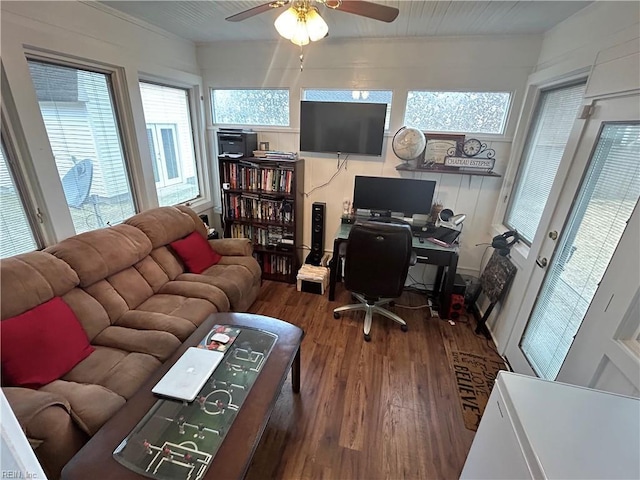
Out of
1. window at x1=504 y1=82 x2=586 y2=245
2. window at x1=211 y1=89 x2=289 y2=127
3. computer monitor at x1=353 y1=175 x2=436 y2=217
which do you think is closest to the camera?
window at x1=504 y1=82 x2=586 y2=245

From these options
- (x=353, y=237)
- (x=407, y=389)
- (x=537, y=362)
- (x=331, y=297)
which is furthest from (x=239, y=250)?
(x=537, y=362)

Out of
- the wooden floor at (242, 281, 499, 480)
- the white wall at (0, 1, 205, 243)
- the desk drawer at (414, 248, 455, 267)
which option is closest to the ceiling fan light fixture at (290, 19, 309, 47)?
the white wall at (0, 1, 205, 243)

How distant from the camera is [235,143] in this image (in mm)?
3002

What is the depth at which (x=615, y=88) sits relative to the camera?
1444 mm

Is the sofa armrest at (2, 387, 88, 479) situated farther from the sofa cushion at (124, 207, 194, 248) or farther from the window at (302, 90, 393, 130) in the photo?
the window at (302, 90, 393, 130)

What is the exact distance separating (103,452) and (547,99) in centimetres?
353

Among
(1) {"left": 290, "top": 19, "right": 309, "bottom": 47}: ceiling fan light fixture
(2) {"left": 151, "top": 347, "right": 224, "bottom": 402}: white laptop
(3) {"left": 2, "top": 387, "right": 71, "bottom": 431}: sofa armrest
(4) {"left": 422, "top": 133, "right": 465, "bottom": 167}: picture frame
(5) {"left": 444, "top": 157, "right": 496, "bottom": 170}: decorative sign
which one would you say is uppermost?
(1) {"left": 290, "top": 19, "right": 309, "bottom": 47}: ceiling fan light fixture

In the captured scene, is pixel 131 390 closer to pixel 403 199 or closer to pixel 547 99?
pixel 403 199

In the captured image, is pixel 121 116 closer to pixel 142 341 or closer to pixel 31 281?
pixel 31 281

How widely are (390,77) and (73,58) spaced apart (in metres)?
2.50

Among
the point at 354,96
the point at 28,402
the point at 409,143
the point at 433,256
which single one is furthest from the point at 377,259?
the point at 28,402

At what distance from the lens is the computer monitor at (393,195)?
2.79m

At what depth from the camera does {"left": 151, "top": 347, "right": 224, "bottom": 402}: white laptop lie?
1.32 metres

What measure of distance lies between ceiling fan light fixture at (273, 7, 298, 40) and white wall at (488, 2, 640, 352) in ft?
5.25
